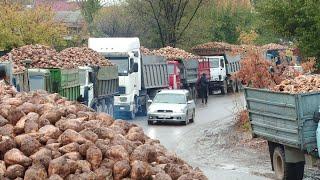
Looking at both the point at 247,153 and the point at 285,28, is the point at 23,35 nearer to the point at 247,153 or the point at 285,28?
the point at 285,28

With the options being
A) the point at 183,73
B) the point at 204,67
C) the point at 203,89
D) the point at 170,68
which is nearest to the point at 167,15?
the point at 204,67

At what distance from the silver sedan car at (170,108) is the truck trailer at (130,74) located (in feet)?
5.28

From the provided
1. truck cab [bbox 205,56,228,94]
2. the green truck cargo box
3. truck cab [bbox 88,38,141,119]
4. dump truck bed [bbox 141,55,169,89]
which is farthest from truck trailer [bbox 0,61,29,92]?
truck cab [bbox 205,56,228,94]

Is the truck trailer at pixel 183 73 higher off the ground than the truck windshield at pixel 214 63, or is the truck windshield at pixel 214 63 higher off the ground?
the truck windshield at pixel 214 63

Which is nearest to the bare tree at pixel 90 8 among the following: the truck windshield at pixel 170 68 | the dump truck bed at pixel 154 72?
the truck windshield at pixel 170 68

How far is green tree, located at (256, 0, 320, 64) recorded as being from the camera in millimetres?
24891

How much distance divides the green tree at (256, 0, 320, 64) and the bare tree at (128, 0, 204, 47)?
1362 inches

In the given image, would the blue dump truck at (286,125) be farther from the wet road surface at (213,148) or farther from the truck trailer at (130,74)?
the truck trailer at (130,74)

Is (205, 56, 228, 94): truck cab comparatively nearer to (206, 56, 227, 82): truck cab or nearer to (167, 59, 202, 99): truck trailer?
(206, 56, 227, 82): truck cab

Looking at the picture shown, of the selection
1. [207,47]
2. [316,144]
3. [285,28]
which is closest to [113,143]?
[316,144]

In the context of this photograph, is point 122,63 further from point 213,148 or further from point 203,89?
point 213,148

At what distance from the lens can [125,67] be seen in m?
33.8

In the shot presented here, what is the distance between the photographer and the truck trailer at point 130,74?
3269cm

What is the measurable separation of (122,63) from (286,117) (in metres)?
19.2
